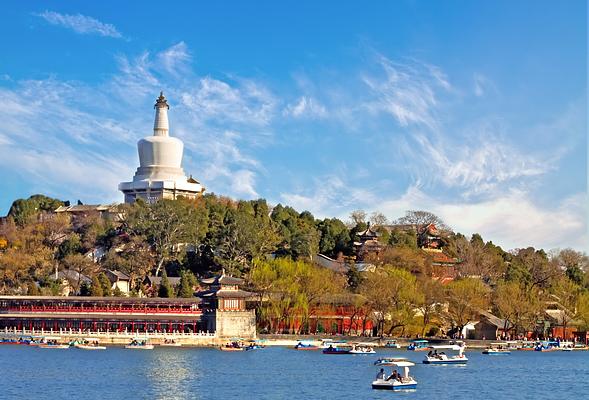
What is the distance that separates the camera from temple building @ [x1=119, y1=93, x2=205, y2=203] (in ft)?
361

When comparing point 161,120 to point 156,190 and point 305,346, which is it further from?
point 305,346

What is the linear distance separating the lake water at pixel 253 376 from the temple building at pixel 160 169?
1427 inches

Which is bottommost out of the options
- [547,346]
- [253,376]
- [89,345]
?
[253,376]

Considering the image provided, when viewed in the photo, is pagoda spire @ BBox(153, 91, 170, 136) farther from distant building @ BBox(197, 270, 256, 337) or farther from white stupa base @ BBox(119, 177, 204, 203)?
distant building @ BBox(197, 270, 256, 337)

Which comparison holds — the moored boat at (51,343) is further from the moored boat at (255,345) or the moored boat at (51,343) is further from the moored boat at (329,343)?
the moored boat at (329,343)

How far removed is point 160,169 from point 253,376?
5655cm

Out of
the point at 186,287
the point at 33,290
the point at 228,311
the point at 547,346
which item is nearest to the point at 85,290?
the point at 33,290

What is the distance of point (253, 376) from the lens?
57562mm

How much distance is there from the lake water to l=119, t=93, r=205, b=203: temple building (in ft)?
119

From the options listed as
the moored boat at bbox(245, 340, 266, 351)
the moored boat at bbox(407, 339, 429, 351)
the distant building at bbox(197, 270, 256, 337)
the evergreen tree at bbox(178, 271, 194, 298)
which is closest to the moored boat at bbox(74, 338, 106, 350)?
the distant building at bbox(197, 270, 256, 337)

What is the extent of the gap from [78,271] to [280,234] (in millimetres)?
18036

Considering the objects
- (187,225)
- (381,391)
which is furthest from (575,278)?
(381,391)

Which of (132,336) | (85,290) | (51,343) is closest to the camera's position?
(51,343)

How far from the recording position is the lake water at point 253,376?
5078 centimetres
